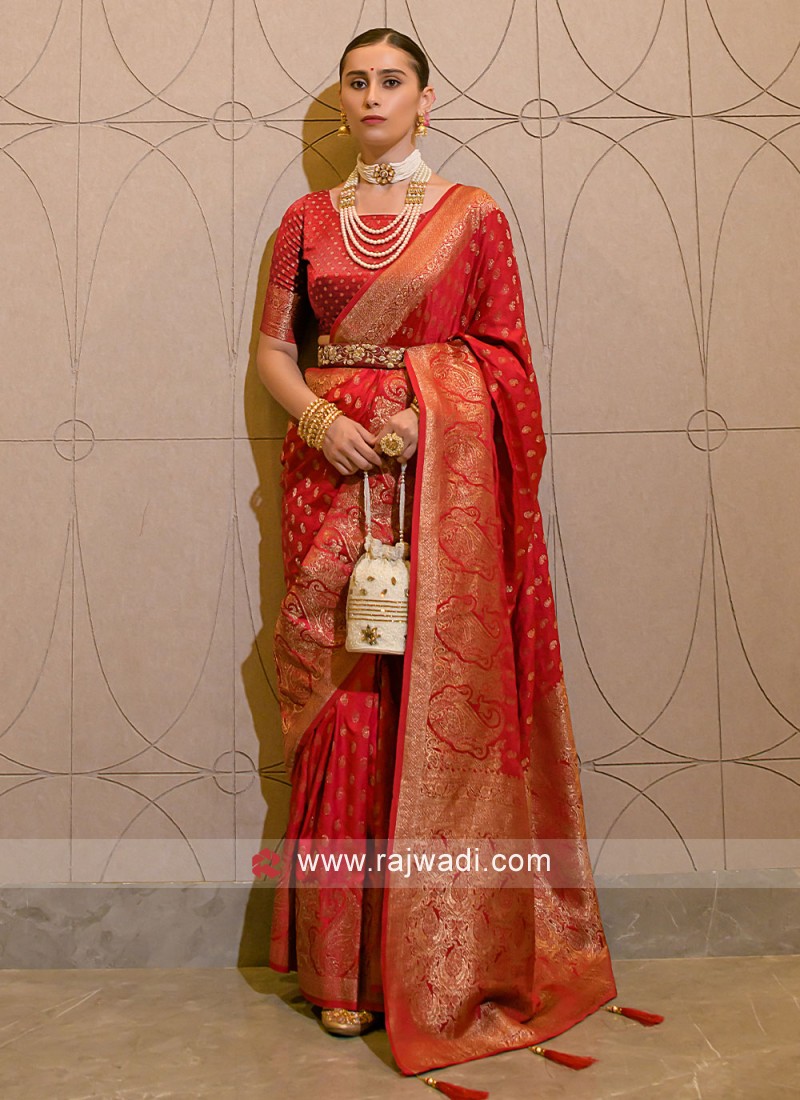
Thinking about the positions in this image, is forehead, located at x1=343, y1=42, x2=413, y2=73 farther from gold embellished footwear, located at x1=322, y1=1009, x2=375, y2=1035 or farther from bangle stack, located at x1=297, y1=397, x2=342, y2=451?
gold embellished footwear, located at x1=322, y1=1009, x2=375, y2=1035

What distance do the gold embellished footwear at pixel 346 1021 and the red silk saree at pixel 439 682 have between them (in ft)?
0.06

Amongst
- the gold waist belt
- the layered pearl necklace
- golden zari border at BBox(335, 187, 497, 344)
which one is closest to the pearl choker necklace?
the layered pearl necklace

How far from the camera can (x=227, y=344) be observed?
2.02m

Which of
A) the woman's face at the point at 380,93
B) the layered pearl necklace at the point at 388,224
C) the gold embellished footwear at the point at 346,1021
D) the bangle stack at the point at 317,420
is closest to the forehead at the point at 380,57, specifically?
the woman's face at the point at 380,93

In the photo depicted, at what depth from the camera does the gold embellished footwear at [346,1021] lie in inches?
63.1

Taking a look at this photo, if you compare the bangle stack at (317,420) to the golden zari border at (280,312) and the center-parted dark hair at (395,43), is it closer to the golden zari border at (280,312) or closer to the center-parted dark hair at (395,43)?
the golden zari border at (280,312)

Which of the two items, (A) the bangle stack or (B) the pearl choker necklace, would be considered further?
(B) the pearl choker necklace

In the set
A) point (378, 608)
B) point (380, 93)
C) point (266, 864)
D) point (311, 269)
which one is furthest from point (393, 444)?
point (266, 864)

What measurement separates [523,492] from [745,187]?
89cm

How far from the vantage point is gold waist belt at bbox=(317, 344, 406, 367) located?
1.78 meters

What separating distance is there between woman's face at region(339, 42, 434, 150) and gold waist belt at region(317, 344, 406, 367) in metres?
0.38

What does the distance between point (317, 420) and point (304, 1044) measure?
104 cm

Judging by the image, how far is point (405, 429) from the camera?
1687mm

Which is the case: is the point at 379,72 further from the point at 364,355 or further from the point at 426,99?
the point at 364,355
